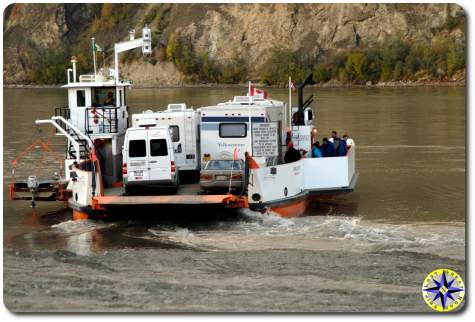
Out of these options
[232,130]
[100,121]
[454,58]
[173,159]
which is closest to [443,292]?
[173,159]

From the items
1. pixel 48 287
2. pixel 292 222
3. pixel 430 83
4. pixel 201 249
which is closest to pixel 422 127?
pixel 292 222

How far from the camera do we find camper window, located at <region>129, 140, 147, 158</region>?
22.9 metres

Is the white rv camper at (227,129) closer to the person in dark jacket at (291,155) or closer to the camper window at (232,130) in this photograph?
the camper window at (232,130)

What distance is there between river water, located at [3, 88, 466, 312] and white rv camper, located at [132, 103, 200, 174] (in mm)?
1781

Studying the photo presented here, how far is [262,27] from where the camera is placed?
359 feet

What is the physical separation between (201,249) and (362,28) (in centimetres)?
8779

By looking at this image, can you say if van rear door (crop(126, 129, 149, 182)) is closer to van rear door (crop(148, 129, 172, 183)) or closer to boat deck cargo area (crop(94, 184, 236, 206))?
van rear door (crop(148, 129, 172, 183))

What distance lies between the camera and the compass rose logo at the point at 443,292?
47.9 feet

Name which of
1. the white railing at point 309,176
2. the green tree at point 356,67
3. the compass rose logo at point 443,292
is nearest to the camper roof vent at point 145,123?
the white railing at point 309,176

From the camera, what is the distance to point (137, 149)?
23.0 metres

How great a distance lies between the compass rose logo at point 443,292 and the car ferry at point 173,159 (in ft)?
22.4

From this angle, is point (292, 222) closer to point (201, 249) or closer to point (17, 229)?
point (201, 249)

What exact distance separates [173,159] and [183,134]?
205 cm

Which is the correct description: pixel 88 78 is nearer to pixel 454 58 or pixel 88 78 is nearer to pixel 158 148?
pixel 158 148
